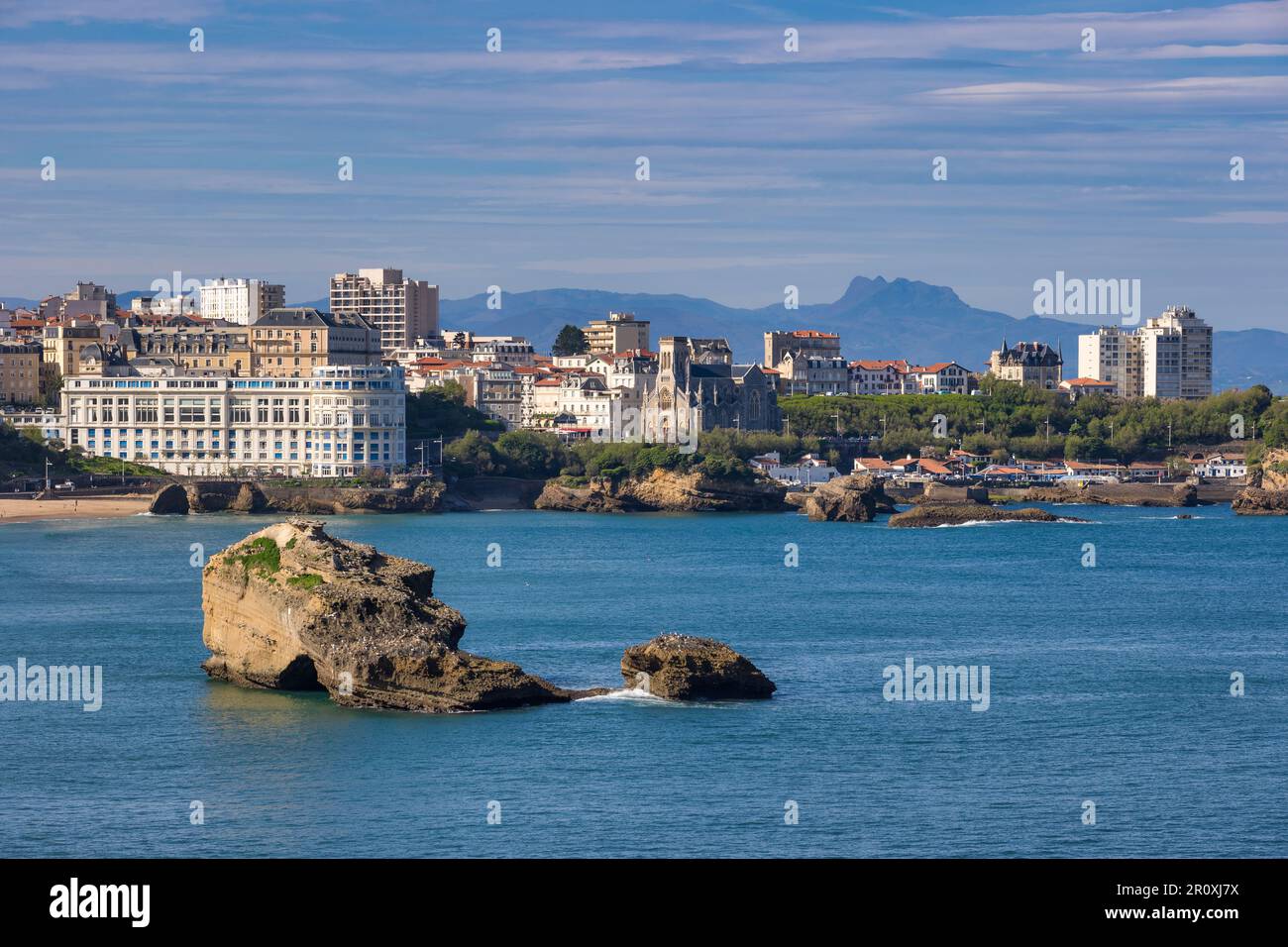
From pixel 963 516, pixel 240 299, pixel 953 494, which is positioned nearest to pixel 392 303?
pixel 240 299

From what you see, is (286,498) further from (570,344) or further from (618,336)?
(618,336)

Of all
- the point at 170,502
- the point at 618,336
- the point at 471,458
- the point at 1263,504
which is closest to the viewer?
the point at 170,502

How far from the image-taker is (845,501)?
77.8 meters

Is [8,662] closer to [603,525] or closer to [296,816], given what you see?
[296,816]

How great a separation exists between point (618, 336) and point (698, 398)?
3558 centimetres

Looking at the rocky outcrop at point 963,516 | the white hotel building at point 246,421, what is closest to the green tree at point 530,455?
the white hotel building at point 246,421

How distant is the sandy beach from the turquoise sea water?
27738 millimetres

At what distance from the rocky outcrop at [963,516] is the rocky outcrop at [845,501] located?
1.55m

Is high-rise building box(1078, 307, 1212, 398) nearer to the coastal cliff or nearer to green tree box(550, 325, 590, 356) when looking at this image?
green tree box(550, 325, 590, 356)

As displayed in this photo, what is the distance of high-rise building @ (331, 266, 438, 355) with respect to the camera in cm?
13812

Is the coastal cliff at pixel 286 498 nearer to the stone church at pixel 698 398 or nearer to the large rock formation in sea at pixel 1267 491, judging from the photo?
the stone church at pixel 698 398

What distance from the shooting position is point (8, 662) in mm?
30562
